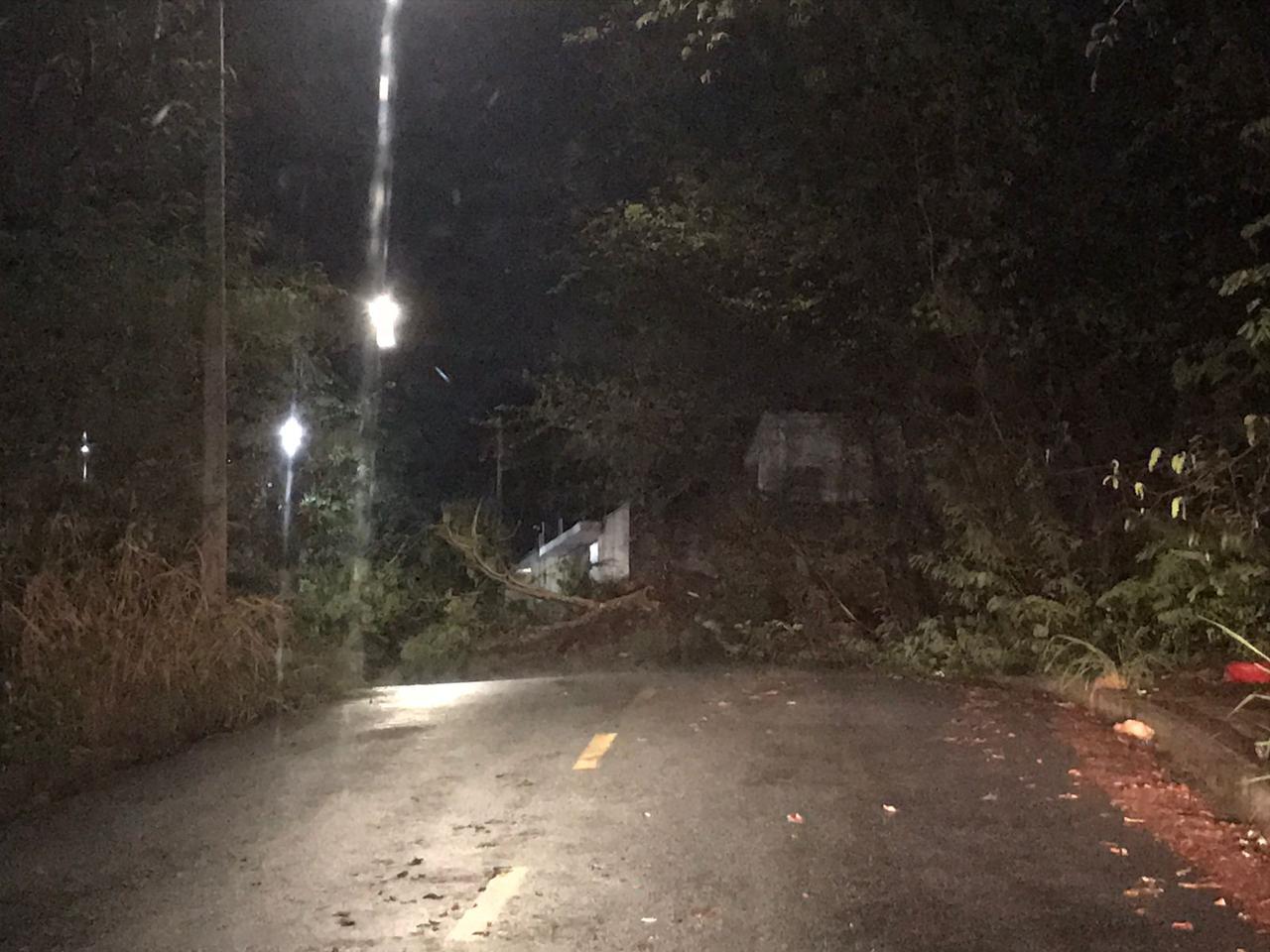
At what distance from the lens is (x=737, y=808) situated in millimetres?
7430

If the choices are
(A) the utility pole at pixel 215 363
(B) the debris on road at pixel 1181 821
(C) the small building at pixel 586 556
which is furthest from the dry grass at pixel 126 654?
(C) the small building at pixel 586 556

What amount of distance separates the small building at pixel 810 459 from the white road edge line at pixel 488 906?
16.1 meters

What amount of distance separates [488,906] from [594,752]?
138 inches

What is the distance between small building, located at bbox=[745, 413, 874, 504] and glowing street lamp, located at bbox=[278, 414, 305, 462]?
303 inches

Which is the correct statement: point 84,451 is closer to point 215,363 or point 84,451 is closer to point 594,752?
point 215,363

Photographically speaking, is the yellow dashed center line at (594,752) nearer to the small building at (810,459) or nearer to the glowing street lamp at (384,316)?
the glowing street lamp at (384,316)

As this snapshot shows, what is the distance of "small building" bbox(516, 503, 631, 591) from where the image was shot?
23909mm

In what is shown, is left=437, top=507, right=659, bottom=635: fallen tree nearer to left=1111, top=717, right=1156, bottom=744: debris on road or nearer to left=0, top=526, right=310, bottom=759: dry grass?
left=0, top=526, right=310, bottom=759: dry grass

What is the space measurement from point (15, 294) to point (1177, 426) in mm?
11781

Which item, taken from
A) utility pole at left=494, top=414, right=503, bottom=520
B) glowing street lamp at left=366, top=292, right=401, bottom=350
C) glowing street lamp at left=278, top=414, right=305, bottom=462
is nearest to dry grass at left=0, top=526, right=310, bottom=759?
glowing street lamp at left=366, top=292, right=401, bottom=350

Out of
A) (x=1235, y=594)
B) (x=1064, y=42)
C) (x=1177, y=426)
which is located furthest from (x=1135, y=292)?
(x=1235, y=594)

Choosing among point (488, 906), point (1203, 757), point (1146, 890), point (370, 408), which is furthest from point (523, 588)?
point (1146, 890)

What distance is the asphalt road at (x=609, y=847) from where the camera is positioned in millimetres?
5453

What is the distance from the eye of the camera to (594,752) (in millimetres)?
9227
